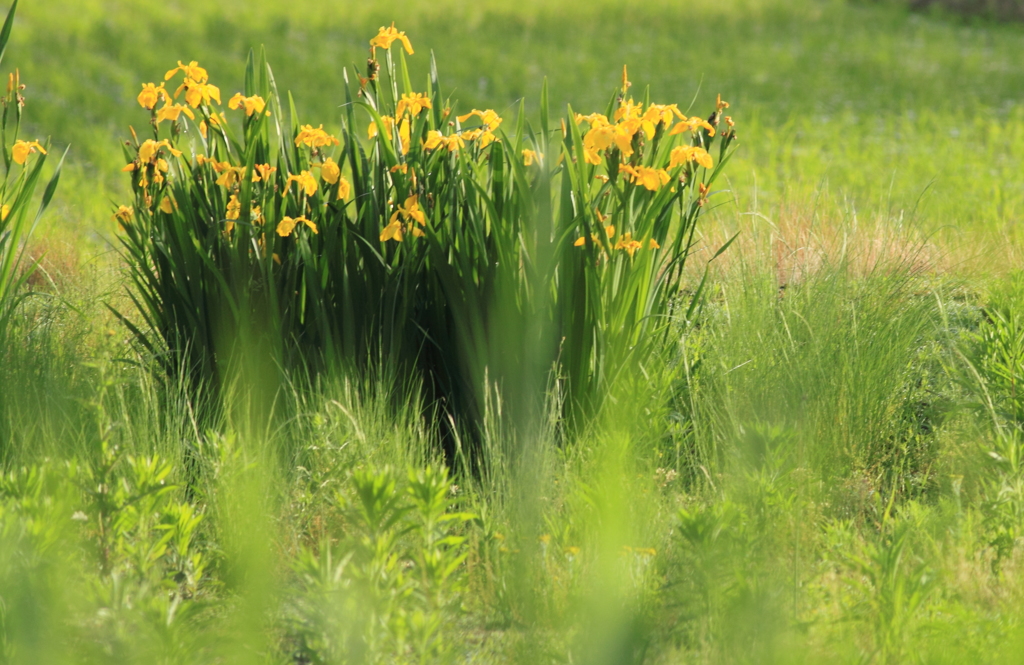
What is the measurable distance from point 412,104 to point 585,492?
1192 mm

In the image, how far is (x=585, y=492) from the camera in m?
2.36

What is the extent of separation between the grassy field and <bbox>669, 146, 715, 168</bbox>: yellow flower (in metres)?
0.57

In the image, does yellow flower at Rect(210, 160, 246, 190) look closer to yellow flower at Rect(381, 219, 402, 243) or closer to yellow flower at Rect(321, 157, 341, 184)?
yellow flower at Rect(321, 157, 341, 184)

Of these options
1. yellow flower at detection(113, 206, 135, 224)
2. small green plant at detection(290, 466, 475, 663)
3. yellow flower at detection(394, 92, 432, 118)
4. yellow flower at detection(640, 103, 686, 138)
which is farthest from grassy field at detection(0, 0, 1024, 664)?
yellow flower at detection(394, 92, 432, 118)

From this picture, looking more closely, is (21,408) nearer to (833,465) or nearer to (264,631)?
(264,631)

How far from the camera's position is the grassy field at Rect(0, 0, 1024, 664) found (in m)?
1.90

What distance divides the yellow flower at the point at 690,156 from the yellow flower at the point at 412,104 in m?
0.71

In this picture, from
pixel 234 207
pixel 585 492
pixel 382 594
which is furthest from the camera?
pixel 234 207

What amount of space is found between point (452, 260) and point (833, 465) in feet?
3.98

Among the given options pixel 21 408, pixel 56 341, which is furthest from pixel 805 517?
pixel 56 341

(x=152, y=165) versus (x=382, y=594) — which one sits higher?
(x=152, y=165)

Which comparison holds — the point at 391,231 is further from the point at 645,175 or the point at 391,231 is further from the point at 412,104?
the point at 645,175

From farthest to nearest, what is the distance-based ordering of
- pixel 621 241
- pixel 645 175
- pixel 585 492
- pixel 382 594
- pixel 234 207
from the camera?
1. pixel 234 207
2. pixel 621 241
3. pixel 645 175
4. pixel 585 492
5. pixel 382 594

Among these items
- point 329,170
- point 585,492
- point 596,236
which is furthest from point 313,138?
point 585,492
